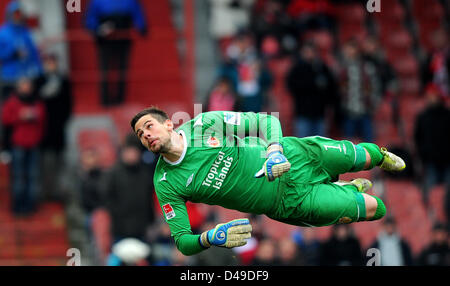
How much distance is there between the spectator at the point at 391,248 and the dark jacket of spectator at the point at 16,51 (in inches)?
221

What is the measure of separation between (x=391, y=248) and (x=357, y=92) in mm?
2757

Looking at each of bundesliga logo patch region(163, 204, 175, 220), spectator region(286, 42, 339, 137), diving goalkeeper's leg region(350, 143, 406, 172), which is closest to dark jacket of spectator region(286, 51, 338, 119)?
spectator region(286, 42, 339, 137)

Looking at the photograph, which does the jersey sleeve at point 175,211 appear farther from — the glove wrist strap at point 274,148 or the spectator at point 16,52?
the spectator at point 16,52

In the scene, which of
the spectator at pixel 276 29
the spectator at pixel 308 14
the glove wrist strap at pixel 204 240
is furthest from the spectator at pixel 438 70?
the glove wrist strap at pixel 204 240

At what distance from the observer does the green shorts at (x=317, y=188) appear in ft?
39.1

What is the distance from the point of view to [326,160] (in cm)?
1210

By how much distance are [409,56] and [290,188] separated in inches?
420

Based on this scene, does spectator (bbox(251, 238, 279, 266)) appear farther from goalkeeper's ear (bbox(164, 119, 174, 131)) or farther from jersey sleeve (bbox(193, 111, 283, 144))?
goalkeeper's ear (bbox(164, 119, 174, 131))

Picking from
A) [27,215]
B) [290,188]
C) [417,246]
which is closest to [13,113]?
[27,215]

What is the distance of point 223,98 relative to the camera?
17891 mm

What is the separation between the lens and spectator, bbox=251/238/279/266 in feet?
55.2

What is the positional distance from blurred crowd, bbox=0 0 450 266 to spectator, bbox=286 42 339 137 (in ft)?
0.05

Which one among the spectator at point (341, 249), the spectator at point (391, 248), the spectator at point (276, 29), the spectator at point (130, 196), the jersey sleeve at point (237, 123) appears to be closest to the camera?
the jersey sleeve at point (237, 123)
